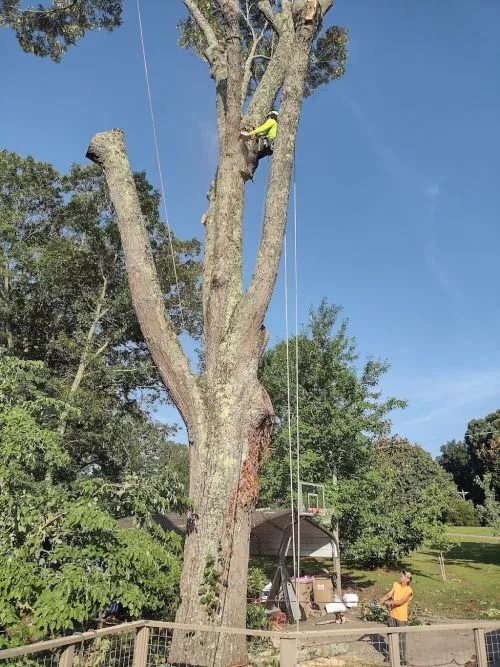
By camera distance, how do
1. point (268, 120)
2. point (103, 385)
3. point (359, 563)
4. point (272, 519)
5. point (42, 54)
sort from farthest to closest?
point (359, 563), point (103, 385), point (272, 519), point (42, 54), point (268, 120)

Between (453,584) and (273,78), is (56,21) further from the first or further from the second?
(453,584)

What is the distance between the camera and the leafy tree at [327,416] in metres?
15.7

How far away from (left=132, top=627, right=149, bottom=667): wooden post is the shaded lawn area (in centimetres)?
1004

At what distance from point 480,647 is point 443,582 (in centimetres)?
1526

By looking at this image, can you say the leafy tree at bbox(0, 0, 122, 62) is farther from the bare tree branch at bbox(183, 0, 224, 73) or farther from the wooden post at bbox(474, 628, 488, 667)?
the wooden post at bbox(474, 628, 488, 667)

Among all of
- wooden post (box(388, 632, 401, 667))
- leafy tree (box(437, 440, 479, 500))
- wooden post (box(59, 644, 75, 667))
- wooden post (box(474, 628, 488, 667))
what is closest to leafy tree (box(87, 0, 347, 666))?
wooden post (box(59, 644, 75, 667))

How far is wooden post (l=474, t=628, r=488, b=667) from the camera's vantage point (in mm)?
4766

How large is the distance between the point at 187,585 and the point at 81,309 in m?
14.6

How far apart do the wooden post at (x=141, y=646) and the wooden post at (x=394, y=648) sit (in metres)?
2.10

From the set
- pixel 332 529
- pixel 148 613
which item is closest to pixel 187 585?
pixel 148 613

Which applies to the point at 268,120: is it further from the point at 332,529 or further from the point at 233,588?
the point at 332,529

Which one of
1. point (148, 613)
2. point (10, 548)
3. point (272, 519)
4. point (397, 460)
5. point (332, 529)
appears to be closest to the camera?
point (10, 548)

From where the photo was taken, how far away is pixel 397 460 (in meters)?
37.8

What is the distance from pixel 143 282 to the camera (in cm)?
584
